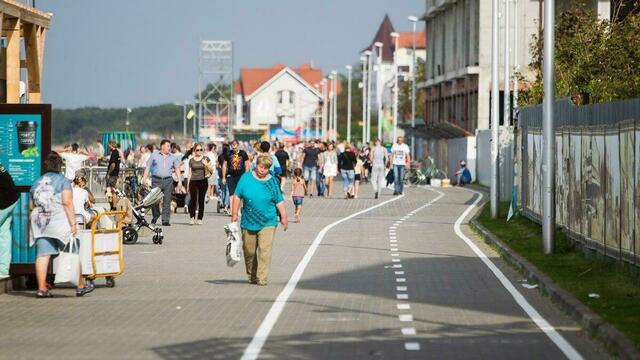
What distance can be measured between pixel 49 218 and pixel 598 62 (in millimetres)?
27743

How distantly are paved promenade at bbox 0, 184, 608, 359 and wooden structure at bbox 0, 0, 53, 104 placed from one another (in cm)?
344

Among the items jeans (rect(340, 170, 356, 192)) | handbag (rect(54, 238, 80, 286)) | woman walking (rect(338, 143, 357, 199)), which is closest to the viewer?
handbag (rect(54, 238, 80, 286))

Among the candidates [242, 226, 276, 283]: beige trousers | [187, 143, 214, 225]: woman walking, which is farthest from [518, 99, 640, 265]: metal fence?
[187, 143, 214, 225]: woman walking

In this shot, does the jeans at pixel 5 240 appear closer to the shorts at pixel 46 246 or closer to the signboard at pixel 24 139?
the signboard at pixel 24 139

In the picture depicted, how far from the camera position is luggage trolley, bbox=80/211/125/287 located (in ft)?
59.5

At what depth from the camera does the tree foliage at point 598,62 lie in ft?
125

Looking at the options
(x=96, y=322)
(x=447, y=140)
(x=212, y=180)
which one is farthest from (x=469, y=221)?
(x=447, y=140)

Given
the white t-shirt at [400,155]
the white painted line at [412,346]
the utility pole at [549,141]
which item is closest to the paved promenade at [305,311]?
the white painted line at [412,346]

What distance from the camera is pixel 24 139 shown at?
62.4 ft

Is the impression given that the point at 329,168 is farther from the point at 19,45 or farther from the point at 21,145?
the point at 21,145

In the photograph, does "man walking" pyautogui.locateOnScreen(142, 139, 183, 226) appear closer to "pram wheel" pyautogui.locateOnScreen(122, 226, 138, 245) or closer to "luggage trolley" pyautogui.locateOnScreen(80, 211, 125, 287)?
"pram wheel" pyautogui.locateOnScreen(122, 226, 138, 245)

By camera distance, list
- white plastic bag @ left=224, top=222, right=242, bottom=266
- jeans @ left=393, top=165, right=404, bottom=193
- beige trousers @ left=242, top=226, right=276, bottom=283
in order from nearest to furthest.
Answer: beige trousers @ left=242, top=226, right=276, bottom=283 → white plastic bag @ left=224, top=222, right=242, bottom=266 → jeans @ left=393, top=165, right=404, bottom=193

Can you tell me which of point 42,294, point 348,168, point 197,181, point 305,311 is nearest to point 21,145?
point 42,294

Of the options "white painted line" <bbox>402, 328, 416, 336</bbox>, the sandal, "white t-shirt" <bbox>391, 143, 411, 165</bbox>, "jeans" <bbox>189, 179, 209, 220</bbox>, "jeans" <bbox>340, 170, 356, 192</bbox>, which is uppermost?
"white t-shirt" <bbox>391, 143, 411, 165</bbox>
